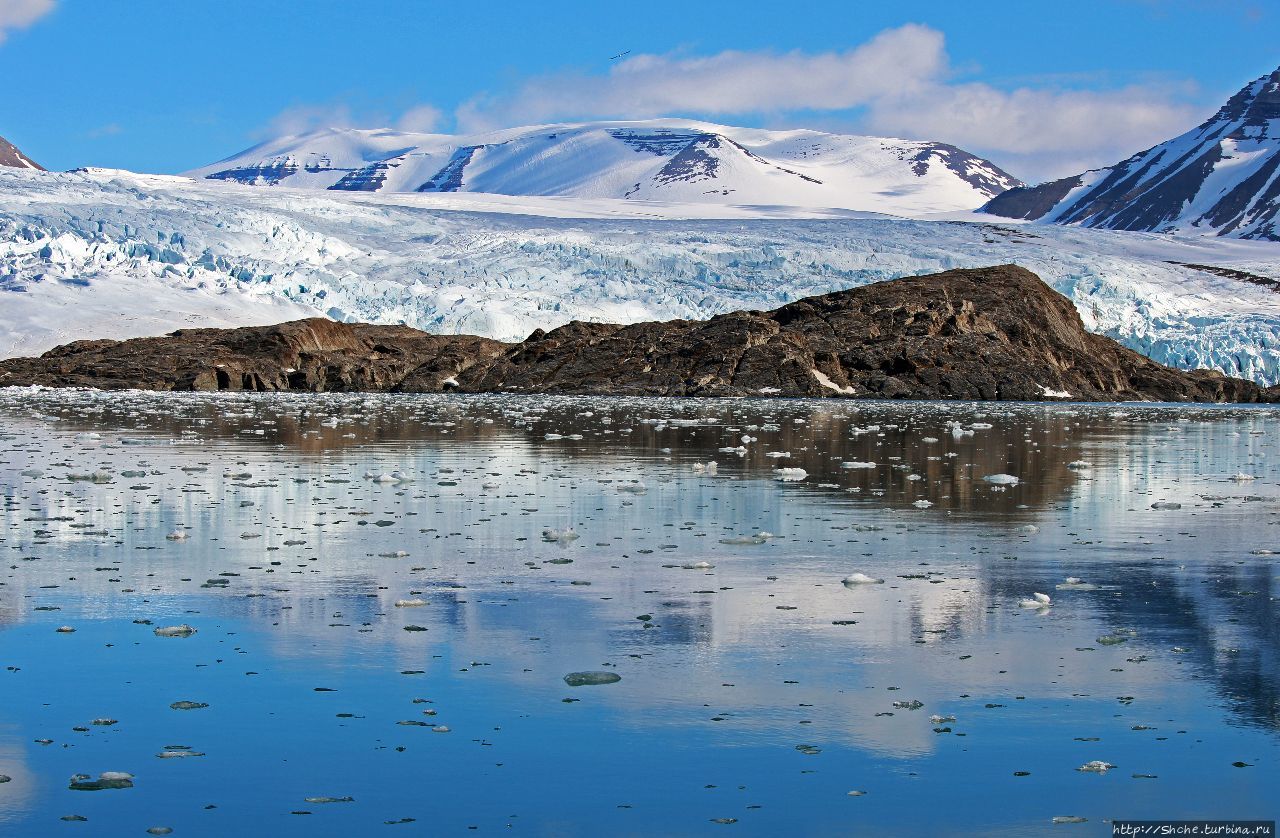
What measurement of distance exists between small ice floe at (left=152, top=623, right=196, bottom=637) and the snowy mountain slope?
59.9 meters

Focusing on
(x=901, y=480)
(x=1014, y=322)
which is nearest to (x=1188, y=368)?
(x=1014, y=322)

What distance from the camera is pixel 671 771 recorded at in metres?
4.98

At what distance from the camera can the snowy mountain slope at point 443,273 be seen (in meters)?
65.3

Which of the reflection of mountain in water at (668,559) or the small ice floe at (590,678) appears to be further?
the reflection of mountain in water at (668,559)

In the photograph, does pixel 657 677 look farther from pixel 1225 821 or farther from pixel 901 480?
pixel 901 480

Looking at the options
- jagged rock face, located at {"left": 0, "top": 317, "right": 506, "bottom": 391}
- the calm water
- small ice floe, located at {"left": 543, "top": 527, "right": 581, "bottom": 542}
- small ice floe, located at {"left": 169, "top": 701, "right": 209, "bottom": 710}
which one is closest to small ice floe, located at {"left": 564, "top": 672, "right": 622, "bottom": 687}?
the calm water

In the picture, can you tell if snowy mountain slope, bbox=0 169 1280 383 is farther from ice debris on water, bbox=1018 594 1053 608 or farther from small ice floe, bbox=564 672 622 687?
small ice floe, bbox=564 672 622 687

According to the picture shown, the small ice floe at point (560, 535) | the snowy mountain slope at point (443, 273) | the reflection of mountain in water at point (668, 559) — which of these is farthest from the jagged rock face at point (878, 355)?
the small ice floe at point (560, 535)

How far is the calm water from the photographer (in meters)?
4.71

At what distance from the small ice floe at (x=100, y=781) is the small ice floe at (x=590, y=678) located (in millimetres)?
1986

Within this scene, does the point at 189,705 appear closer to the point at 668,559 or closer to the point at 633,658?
the point at 633,658

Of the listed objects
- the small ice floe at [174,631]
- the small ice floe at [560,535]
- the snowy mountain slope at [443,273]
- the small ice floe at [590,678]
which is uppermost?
the snowy mountain slope at [443,273]

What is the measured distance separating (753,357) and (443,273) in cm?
2086

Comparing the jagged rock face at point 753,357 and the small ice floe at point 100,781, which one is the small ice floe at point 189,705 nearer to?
the small ice floe at point 100,781
